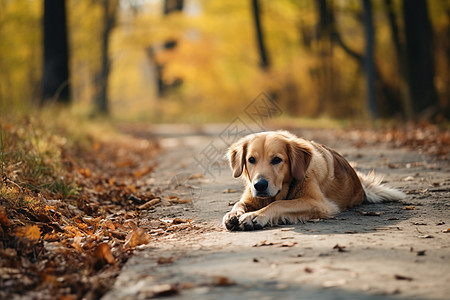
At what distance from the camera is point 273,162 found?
5.34m

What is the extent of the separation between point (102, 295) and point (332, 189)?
3268 mm

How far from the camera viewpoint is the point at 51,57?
53.8 ft

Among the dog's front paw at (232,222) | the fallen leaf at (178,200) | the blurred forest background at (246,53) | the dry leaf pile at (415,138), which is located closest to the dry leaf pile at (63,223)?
the fallen leaf at (178,200)

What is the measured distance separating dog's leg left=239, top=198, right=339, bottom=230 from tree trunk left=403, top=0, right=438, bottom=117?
11351mm

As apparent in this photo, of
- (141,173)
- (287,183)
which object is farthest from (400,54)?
(287,183)

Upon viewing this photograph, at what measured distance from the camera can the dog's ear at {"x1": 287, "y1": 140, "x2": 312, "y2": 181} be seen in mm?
5359

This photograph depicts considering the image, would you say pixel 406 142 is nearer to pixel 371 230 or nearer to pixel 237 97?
pixel 371 230

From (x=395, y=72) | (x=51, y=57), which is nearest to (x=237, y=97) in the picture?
(x=395, y=72)

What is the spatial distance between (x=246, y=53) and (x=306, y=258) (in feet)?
102

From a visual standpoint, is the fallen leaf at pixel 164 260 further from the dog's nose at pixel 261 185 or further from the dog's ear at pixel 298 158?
the dog's ear at pixel 298 158

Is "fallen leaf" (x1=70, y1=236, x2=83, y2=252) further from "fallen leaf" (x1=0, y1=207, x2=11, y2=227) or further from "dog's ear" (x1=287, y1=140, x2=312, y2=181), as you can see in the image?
"dog's ear" (x1=287, y1=140, x2=312, y2=181)

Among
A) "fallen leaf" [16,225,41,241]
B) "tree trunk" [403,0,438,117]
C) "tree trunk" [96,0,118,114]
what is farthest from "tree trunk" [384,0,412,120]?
"tree trunk" [96,0,118,114]

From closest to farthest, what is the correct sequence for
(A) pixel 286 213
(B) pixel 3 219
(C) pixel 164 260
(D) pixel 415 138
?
(C) pixel 164 260
(B) pixel 3 219
(A) pixel 286 213
(D) pixel 415 138

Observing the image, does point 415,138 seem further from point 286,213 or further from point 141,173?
point 286,213
